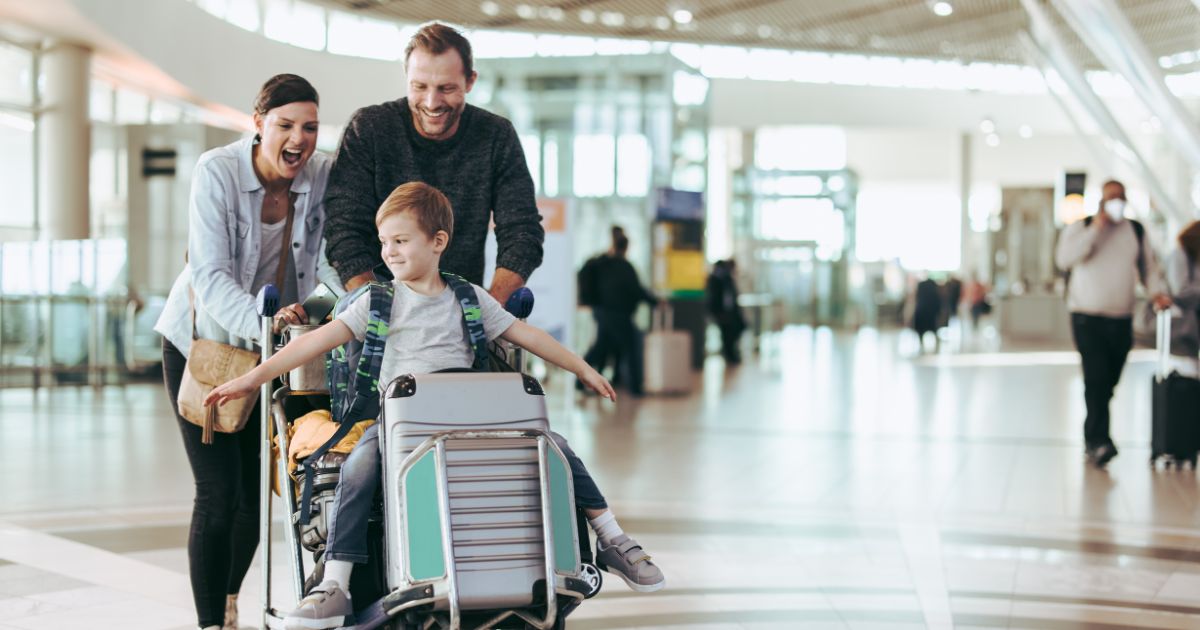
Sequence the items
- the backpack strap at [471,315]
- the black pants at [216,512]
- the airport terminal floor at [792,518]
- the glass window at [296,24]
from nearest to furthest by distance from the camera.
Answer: the backpack strap at [471,315], the black pants at [216,512], the airport terminal floor at [792,518], the glass window at [296,24]

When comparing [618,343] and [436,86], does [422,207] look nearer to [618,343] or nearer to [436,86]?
[436,86]

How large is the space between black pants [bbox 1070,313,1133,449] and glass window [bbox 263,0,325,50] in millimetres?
17197

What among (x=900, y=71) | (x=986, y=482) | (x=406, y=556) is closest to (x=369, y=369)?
(x=406, y=556)

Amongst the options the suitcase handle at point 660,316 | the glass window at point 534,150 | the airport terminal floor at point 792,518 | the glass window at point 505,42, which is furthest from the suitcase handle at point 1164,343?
the glass window at point 505,42

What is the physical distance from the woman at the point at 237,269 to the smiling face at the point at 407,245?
0.58 metres

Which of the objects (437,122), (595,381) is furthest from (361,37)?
(595,381)

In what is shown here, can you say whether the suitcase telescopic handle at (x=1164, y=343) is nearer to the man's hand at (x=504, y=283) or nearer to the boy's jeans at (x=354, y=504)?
the man's hand at (x=504, y=283)

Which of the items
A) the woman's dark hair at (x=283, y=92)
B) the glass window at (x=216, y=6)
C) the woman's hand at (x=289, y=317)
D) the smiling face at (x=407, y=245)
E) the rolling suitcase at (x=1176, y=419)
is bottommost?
the rolling suitcase at (x=1176, y=419)

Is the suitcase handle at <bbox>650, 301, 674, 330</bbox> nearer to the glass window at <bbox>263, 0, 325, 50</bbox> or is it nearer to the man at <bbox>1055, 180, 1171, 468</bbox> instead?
Answer: the man at <bbox>1055, 180, 1171, 468</bbox>

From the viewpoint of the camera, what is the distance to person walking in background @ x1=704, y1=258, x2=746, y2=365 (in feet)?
73.3

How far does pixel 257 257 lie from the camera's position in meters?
3.91

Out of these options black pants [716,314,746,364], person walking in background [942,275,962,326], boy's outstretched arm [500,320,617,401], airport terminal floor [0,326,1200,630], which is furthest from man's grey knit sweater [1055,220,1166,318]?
person walking in background [942,275,962,326]

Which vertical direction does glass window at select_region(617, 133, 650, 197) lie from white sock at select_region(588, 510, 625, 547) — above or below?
above

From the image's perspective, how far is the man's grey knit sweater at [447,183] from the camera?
143 inches
